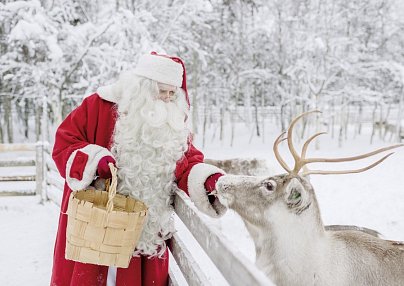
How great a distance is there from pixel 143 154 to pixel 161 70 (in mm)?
534

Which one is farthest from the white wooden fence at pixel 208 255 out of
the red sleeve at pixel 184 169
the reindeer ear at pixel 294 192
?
the reindeer ear at pixel 294 192

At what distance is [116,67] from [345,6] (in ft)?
46.7

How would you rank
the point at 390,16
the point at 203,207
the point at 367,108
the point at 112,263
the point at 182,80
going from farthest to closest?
1. the point at 367,108
2. the point at 390,16
3. the point at 182,80
4. the point at 203,207
5. the point at 112,263

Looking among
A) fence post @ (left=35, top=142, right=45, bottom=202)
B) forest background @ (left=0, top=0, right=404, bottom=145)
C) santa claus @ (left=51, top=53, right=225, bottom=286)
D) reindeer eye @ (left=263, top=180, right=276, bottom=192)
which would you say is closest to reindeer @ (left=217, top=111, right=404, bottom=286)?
reindeer eye @ (left=263, top=180, right=276, bottom=192)

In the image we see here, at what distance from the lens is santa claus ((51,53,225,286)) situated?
2.68m

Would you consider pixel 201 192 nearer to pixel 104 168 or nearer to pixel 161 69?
pixel 104 168

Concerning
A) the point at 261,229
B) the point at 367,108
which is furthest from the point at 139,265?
the point at 367,108

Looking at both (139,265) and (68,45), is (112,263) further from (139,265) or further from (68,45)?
(68,45)

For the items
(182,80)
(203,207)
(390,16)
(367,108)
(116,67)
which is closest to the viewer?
(203,207)

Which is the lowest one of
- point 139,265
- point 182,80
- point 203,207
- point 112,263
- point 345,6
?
point 139,265

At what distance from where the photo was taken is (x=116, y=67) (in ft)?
39.2

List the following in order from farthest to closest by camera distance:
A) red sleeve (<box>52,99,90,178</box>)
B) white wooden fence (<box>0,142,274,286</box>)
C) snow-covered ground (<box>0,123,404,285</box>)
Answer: snow-covered ground (<box>0,123,404,285</box>) → red sleeve (<box>52,99,90,178</box>) → white wooden fence (<box>0,142,274,286</box>)

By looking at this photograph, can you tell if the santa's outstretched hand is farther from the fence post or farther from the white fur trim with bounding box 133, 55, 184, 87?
the fence post

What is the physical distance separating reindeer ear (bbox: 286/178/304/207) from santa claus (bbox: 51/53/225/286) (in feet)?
1.43
